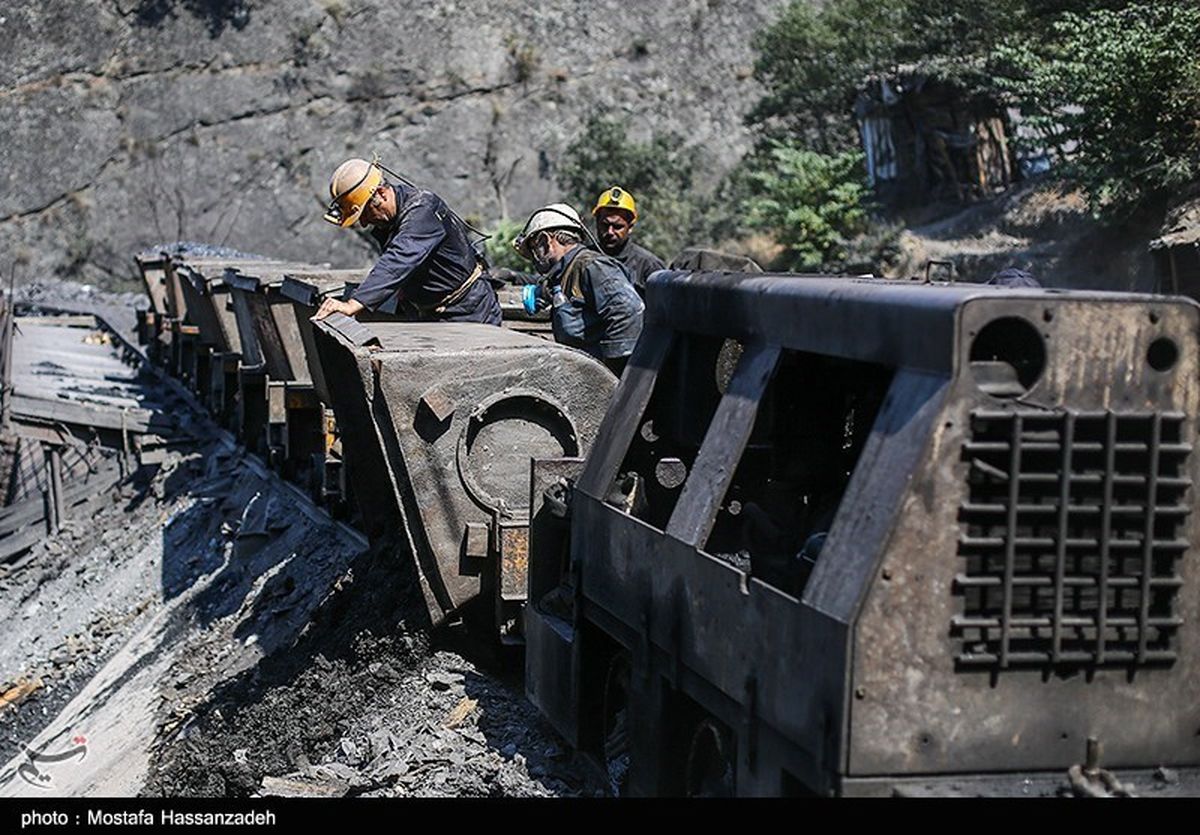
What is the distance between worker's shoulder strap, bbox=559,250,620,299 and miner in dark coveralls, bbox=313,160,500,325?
36.1 inches

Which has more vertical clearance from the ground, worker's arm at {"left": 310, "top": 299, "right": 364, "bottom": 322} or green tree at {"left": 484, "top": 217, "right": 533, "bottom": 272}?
green tree at {"left": 484, "top": 217, "right": 533, "bottom": 272}

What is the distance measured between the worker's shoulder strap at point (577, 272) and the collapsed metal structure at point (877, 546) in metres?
1.58

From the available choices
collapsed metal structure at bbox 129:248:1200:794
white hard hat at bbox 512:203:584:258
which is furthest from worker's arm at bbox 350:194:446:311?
collapsed metal structure at bbox 129:248:1200:794

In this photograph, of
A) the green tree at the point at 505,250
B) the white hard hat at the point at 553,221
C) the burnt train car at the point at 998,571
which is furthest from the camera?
the green tree at the point at 505,250

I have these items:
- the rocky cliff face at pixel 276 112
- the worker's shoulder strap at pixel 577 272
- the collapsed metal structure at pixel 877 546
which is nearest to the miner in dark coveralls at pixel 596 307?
the worker's shoulder strap at pixel 577 272

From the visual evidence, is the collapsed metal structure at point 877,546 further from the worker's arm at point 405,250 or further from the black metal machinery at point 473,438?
the worker's arm at point 405,250

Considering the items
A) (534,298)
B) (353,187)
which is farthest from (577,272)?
(353,187)

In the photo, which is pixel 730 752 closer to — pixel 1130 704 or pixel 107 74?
pixel 1130 704

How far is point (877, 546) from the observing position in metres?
4.06

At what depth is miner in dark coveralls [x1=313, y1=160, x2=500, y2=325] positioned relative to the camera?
29.2 feet

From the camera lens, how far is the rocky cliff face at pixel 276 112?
4122cm

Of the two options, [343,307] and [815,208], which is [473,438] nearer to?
[343,307]

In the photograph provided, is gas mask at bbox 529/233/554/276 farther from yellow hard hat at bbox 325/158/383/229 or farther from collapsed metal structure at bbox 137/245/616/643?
yellow hard hat at bbox 325/158/383/229
